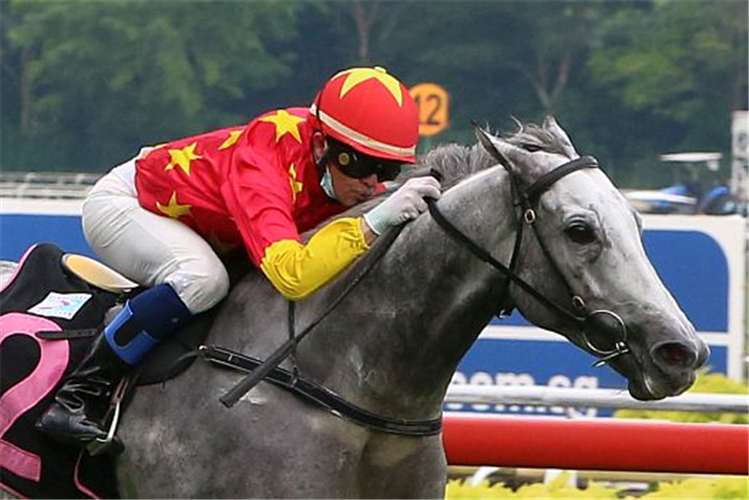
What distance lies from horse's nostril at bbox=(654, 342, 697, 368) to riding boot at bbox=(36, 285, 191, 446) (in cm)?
106

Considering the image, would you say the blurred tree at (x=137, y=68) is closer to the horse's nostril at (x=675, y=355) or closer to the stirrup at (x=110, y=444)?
the stirrup at (x=110, y=444)

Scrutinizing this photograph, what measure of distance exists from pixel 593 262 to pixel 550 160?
264mm

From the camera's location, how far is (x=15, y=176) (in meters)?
22.4

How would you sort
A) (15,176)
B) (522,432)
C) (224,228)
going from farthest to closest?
(15,176) < (522,432) < (224,228)

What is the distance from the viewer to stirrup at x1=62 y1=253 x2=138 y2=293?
3873 mm

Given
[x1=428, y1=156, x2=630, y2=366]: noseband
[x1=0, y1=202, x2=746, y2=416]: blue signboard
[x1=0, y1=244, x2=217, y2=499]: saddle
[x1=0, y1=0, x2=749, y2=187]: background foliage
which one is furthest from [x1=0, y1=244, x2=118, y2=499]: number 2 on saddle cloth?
[x1=0, y1=0, x2=749, y2=187]: background foliage

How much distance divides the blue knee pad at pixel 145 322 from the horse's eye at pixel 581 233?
0.88 m

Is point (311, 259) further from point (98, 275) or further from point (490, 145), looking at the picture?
point (98, 275)

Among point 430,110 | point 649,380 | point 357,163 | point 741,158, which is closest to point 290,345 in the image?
point 357,163

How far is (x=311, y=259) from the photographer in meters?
3.32

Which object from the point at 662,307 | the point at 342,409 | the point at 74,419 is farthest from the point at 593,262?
the point at 74,419

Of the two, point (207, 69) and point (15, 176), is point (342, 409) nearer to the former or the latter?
point (15, 176)

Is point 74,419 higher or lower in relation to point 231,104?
higher

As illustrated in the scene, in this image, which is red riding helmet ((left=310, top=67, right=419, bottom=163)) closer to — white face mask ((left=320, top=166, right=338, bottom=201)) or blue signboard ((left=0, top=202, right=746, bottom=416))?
white face mask ((left=320, top=166, right=338, bottom=201))
